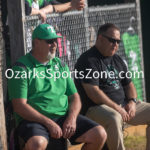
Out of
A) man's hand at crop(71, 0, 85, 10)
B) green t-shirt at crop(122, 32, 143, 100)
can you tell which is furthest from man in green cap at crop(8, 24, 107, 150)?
green t-shirt at crop(122, 32, 143, 100)

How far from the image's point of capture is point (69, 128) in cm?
555

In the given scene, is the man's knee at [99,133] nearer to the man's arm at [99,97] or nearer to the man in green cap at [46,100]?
the man in green cap at [46,100]

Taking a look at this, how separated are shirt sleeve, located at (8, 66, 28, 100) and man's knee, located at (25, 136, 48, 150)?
1.66 ft

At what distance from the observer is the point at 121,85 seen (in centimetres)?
674

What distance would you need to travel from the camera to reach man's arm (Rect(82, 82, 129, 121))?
6262 mm

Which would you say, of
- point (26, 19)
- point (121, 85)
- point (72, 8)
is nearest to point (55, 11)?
point (72, 8)

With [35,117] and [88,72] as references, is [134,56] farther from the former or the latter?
[35,117]

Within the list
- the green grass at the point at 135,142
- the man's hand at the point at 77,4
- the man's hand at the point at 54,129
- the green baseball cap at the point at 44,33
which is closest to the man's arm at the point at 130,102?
the green grass at the point at 135,142

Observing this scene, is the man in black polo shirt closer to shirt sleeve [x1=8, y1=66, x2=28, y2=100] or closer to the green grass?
the green grass

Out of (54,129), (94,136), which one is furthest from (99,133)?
(54,129)

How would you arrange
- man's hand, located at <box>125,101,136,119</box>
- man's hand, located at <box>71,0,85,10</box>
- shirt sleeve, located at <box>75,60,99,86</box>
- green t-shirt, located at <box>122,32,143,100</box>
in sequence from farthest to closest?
1. green t-shirt, located at <box>122,32,143,100</box>
2. man's hand, located at <box>71,0,85,10</box>
3. man's hand, located at <box>125,101,136,119</box>
4. shirt sleeve, located at <box>75,60,99,86</box>

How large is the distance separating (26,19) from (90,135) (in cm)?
171

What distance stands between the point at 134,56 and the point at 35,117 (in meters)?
3.51

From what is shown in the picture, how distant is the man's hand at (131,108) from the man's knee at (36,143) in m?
1.65
